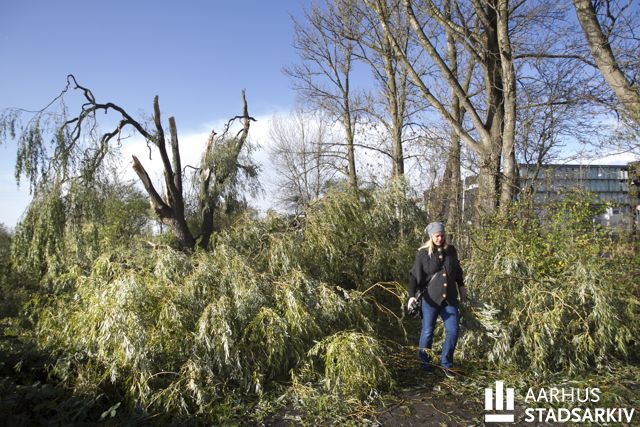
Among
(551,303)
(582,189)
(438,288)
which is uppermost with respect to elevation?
(582,189)

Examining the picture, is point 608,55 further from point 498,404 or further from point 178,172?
point 178,172

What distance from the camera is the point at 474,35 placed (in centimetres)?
800

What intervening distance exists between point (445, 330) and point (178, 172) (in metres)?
8.54

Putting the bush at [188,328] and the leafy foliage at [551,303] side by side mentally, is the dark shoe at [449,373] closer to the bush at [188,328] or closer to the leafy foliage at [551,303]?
the leafy foliage at [551,303]

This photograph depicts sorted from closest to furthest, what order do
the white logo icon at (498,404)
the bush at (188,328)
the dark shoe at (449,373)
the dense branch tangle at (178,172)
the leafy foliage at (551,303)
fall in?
the white logo icon at (498,404), the bush at (188,328), the dark shoe at (449,373), the leafy foliage at (551,303), the dense branch tangle at (178,172)

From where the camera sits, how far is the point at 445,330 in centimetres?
405

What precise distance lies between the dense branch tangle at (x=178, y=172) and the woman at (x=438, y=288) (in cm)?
620

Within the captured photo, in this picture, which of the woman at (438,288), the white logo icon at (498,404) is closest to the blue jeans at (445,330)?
the woman at (438,288)

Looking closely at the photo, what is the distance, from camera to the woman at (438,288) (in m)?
3.99

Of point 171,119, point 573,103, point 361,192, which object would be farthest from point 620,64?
point 171,119

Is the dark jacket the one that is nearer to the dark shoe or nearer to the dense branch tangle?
the dark shoe

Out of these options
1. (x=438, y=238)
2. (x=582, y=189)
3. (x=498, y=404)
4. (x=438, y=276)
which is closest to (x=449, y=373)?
(x=498, y=404)

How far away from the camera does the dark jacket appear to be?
13.2ft

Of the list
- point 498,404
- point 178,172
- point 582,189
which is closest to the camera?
point 498,404
